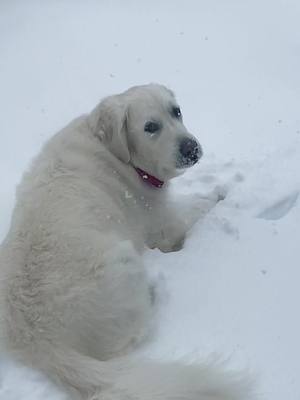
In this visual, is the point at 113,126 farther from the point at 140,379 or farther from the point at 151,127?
the point at 140,379

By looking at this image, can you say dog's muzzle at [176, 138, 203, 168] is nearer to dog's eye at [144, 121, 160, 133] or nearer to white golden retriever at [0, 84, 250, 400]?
white golden retriever at [0, 84, 250, 400]

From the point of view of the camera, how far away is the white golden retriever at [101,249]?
262cm

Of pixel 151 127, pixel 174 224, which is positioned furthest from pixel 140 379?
pixel 151 127

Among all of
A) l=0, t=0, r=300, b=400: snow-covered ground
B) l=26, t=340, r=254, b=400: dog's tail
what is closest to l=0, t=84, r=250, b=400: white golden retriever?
l=26, t=340, r=254, b=400: dog's tail

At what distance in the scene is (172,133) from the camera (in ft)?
11.9

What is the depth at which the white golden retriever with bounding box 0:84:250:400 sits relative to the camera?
2.62m

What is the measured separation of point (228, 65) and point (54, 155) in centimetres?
252

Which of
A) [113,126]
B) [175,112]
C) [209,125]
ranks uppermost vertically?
[113,126]

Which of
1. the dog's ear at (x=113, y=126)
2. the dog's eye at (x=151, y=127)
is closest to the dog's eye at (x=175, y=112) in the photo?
the dog's eye at (x=151, y=127)

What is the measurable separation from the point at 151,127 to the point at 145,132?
4 centimetres

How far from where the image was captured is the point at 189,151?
3580mm

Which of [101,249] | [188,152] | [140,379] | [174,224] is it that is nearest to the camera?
[140,379]

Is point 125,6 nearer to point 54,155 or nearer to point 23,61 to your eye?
point 23,61

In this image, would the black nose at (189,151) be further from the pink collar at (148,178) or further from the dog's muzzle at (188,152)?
the pink collar at (148,178)
